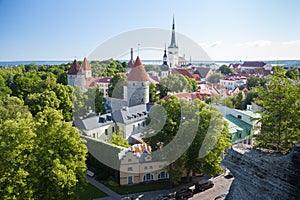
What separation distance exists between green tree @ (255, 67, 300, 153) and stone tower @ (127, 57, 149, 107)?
21.4 metres

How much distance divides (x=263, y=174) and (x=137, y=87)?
24.5 m

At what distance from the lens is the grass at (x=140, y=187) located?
17391mm

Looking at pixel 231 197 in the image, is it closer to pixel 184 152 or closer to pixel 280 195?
pixel 280 195

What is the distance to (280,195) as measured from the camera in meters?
8.67

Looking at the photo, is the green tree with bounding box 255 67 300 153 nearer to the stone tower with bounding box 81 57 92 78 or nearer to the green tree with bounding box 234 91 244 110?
the green tree with bounding box 234 91 244 110

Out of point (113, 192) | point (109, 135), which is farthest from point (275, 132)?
point (109, 135)

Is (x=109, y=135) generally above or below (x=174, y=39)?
below

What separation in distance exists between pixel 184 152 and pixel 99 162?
7383mm

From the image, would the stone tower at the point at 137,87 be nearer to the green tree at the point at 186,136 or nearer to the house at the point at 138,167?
the house at the point at 138,167

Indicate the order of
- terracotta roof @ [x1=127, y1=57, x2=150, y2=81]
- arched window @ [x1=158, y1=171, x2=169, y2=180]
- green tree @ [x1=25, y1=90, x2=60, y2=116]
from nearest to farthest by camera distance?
arched window @ [x1=158, y1=171, x2=169, y2=180] → green tree @ [x1=25, y1=90, x2=60, y2=116] → terracotta roof @ [x1=127, y1=57, x2=150, y2=81]

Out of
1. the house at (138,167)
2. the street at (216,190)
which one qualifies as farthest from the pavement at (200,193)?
the house at (138,167)

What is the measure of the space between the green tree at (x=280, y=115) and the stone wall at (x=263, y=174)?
5.75ft

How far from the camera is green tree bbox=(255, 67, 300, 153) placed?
11.4 m

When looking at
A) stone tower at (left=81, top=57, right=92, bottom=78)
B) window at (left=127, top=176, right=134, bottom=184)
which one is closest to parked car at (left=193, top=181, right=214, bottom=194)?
window at (left=127, top=176, right=134, bottom=184)
